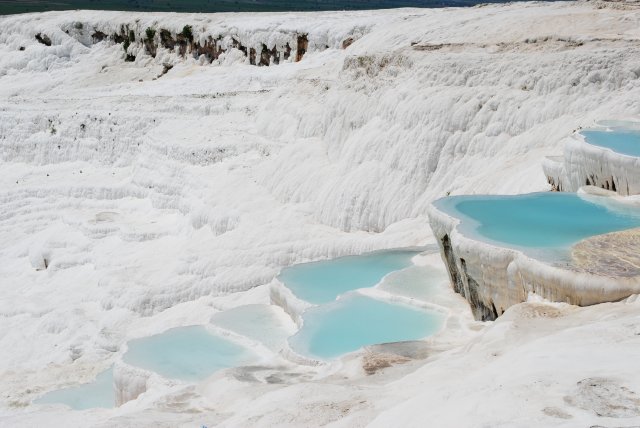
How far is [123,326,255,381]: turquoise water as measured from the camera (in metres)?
10.2

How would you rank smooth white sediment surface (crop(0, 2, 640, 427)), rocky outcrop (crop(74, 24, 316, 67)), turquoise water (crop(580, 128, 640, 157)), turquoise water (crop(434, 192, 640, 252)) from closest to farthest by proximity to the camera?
1. smooth white sediment surface (crop(0, 2, 640, 427))
2. turquoise water (crop(434, 192, 640, 252))
3. turquoise water (crop(580, 128, 640, 157))
4. rocky outcrop (crop(74, 24, 316, 67))

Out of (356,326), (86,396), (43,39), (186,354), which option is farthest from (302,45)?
(356,326)

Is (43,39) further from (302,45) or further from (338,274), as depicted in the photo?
(338,274)

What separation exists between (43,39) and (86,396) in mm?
30645

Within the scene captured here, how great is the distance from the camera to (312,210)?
55.4 ft

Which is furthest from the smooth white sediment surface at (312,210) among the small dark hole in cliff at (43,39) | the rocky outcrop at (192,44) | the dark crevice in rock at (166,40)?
the small dark hole in cliff at (43,39)

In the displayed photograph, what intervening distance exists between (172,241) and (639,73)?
373 inches

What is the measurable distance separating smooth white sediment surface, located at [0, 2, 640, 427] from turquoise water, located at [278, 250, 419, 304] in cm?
116

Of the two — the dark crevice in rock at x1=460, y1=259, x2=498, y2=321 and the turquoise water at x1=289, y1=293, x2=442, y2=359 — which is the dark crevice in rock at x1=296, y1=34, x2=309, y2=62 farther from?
the dark crevice in rock at x1=460, y1=259, x2=498, y2=321

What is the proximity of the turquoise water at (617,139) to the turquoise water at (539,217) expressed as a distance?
870 mm

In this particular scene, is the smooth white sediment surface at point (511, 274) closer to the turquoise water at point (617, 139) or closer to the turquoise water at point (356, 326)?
the turquoise water at point (356, 326)

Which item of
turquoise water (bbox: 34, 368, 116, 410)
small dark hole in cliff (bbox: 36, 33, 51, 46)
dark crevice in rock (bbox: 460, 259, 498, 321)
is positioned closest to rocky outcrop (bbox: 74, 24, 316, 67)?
small dark hole in cliff (bbox: 36, 33, 51, 46)

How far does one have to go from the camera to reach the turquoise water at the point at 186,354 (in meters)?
10.2

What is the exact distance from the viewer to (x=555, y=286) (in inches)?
318
